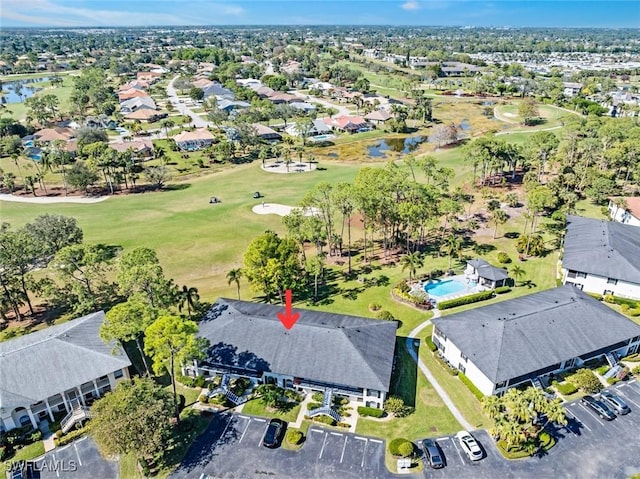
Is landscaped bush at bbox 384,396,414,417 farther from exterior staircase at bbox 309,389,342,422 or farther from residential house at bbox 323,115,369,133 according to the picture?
residential house at bbox 323,115,369,133

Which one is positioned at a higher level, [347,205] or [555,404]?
[347,205]

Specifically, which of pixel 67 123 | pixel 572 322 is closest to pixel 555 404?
pixel 572 322

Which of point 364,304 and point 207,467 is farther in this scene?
point 364,304

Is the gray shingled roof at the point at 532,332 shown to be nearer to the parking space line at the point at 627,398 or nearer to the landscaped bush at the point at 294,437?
the parking space line at the point at 627,398

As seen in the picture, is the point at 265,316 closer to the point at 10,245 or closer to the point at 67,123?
the point at 10,245

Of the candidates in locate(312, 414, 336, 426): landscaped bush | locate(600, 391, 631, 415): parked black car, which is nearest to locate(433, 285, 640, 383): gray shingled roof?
locate(600, 391, 631, 415): parked black car
